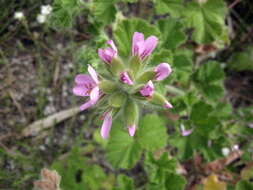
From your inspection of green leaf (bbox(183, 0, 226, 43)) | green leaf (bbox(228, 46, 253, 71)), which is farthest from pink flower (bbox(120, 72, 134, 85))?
green leaf (bbox(228, 46, 253, 71))

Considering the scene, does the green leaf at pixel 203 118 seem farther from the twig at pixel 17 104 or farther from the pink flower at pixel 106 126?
the twig at pixel 17 104

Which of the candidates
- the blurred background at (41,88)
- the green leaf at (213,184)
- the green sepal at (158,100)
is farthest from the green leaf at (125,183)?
the green sepal at (158,100)

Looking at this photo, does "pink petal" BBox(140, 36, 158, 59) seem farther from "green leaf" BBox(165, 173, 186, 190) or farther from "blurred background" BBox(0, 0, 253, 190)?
"blurred background" BBox(0, 0, 253, 190)

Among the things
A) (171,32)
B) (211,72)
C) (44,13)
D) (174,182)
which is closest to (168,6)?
(171,32)

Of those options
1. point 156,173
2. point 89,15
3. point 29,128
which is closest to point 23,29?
point 29,128

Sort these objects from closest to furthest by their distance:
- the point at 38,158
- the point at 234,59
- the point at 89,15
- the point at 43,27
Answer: the point at 89,15
the point at 38,158
the point at 43,27
the point at 234,59

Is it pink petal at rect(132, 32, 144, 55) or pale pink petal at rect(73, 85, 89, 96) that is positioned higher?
pink petal at rect(132, 32, 144, 55)

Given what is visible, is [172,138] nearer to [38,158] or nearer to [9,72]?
[38,158]
